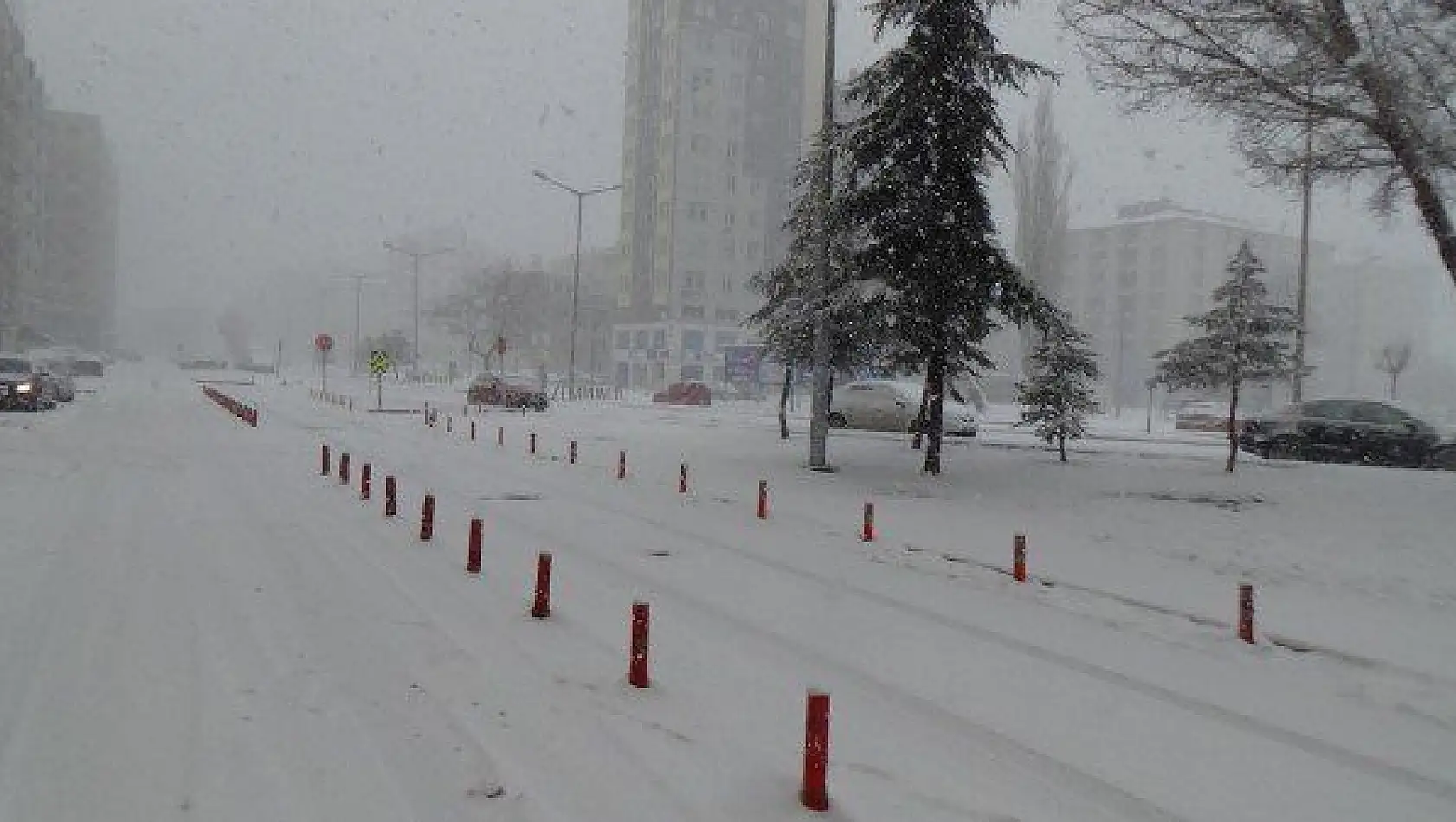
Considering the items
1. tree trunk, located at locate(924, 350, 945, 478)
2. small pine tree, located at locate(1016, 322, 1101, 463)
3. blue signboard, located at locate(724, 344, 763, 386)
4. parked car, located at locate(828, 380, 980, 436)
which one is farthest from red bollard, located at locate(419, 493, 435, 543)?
blue signboard, located at locate(724, 344, 763, 386)

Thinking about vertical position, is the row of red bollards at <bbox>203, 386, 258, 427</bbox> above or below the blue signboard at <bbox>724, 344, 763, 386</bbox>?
below

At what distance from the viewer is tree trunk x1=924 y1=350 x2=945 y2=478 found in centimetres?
1867

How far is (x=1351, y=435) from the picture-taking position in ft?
75.0

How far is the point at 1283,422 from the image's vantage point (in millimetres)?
24109

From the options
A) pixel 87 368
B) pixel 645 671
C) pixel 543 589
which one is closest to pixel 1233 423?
pixel 543 589

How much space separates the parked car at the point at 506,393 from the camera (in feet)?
137

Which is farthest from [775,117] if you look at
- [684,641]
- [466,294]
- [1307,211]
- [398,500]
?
[684,641]

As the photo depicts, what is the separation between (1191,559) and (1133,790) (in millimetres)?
8100

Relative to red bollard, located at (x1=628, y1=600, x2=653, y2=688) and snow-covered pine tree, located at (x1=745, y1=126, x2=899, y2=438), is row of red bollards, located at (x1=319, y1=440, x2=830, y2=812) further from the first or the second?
snow-covered pine tree, located at (x1=745, y1=126, x2=899, y2=438)

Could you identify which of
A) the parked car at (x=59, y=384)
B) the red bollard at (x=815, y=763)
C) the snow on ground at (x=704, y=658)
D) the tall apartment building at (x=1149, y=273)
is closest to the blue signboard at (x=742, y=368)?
the parked car at (x=59, y=384)

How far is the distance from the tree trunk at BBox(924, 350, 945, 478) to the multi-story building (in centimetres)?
12153

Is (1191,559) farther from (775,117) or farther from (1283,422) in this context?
(775,117)

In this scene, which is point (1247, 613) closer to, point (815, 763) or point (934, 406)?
point (815, 763)

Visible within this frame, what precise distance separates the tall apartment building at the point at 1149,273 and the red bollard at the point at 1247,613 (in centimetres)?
9641
